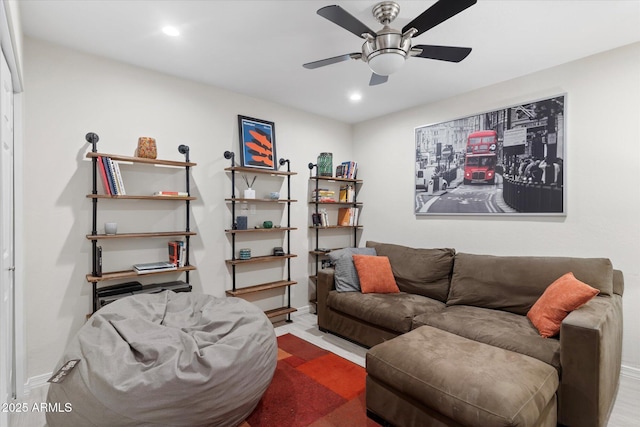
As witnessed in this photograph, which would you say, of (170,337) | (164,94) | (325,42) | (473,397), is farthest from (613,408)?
(164,94)

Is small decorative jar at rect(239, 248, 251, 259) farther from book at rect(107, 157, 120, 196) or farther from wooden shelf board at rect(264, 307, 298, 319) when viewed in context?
book at rect(107, 157, 120, 196)

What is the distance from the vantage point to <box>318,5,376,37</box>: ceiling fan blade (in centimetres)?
168

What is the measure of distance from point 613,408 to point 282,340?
266cm

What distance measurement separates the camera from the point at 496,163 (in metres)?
3.33

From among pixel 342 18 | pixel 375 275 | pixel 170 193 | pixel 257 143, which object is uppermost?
pixel 342 18

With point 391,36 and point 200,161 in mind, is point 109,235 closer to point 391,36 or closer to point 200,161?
point 200,161

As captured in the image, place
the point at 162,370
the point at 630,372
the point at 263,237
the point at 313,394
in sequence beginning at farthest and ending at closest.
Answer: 1. the point at 263,237
2. the point at 630,372
3. the point at 313,394
4. the point at 162,370

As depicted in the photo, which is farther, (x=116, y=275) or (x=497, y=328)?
(x=116, y=275)

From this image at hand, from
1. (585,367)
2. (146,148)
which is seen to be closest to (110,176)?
(146,148)

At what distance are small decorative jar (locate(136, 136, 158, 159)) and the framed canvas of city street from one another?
9.77 ft

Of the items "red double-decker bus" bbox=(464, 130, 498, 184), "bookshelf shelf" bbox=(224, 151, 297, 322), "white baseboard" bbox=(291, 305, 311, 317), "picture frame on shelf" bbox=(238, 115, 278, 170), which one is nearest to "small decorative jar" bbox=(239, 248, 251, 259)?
"bookshelf shelf" bbox=(224, 151, 297, 322)

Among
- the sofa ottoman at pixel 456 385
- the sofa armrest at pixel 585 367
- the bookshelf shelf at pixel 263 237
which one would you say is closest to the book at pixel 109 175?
the bookshelf shelf at pixel 263 237

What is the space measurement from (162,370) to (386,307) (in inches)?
76.0

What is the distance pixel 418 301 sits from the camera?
10.0ft
